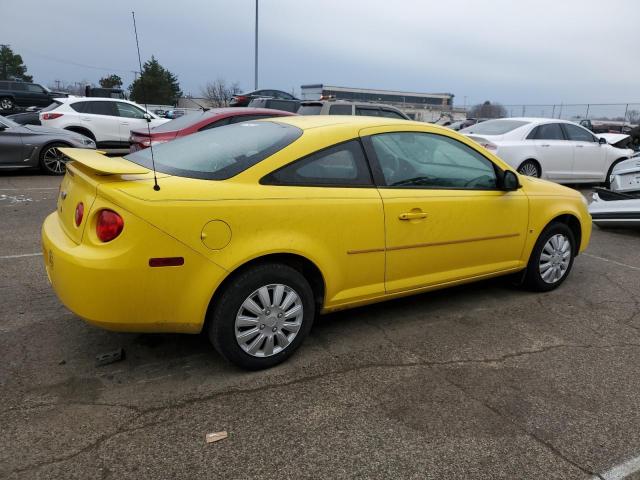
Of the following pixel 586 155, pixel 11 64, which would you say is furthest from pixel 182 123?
pixel 11 64

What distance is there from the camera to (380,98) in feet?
246

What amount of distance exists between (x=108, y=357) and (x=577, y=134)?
10.8 m

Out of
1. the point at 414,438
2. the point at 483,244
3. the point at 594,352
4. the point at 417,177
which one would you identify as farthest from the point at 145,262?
the point at 594,352

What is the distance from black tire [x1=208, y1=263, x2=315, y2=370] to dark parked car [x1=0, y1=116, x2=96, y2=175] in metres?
8.60

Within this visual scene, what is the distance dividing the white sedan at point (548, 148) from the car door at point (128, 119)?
838 centimetres

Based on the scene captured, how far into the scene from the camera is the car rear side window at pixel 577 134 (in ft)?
35.5

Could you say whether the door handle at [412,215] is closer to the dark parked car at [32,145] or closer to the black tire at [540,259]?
the black tire at [540,259]

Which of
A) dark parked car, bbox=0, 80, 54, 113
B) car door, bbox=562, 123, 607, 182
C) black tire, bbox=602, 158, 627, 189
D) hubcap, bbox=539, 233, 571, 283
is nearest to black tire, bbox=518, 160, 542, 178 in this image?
car door, bbox=562, 123, 607, 182

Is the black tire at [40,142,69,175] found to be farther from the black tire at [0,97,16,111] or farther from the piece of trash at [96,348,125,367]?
the black tire at [0,97,16,111]

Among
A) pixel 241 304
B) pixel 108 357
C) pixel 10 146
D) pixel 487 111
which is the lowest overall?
pixel 108 357

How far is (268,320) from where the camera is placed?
10.1 feet

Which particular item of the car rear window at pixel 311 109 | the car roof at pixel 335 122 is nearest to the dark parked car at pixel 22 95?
the car rear window at pixel 311 109

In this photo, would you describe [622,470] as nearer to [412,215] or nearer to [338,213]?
[412,215]

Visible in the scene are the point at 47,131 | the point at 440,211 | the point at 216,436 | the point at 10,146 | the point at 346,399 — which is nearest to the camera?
the point at 216,436
